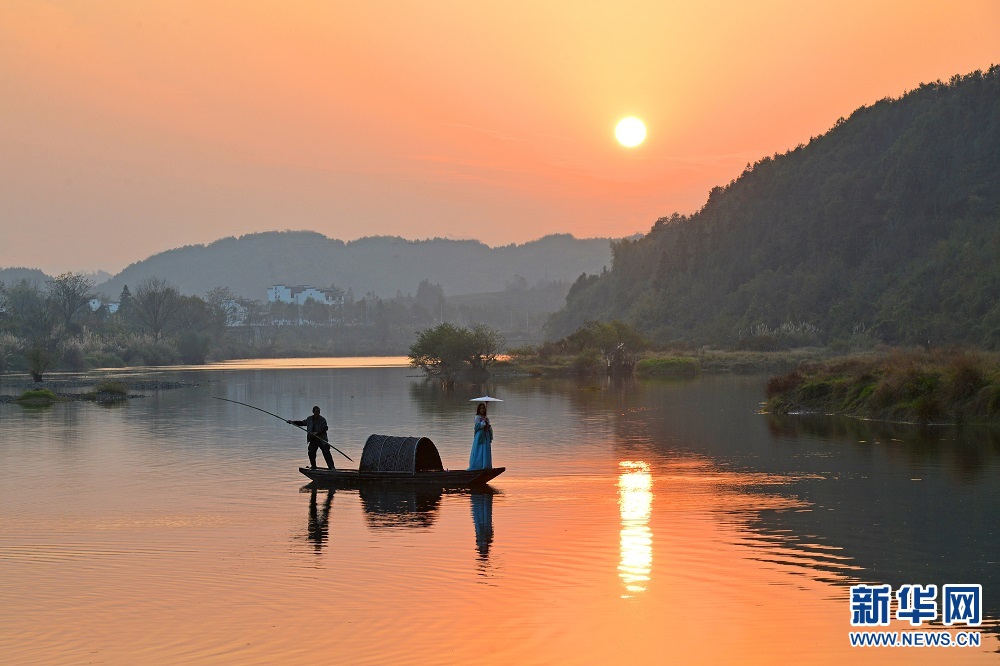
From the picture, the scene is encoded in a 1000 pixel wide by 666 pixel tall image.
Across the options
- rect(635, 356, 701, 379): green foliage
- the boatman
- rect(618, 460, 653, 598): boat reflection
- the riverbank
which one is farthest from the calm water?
rect(635, 356, 701, 379): green foliage

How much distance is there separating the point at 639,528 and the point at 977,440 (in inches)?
775

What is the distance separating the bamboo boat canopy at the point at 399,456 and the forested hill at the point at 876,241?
99.9m

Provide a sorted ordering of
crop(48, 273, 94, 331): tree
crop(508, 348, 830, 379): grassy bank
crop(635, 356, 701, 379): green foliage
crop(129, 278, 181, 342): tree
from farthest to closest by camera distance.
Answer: crop(129, 278, 181, 342): tree < crop(48, 273, 94, 331): tree < crop(508, 348, 830, 379): grassy bank < crop(635, 356, 701, 379): green foliage

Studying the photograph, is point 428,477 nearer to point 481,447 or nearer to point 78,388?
point 481,447

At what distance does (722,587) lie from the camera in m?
18.6

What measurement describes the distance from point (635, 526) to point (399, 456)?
8.62 m

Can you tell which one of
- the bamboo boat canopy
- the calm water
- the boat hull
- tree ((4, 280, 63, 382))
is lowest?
the calm water

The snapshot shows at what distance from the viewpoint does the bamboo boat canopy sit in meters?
30.9

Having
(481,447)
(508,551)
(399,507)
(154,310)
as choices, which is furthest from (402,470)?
(154,310)

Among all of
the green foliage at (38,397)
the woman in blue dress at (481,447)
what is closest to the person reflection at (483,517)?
the woman in blue dress at (481,447)

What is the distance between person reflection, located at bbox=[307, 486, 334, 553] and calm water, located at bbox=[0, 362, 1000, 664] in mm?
186

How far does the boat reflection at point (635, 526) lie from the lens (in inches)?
771

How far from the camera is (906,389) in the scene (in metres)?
47.7

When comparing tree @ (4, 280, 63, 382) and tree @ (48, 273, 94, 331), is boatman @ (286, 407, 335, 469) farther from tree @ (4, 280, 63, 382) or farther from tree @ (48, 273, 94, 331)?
tree @ (48, 273, 94, 331)
